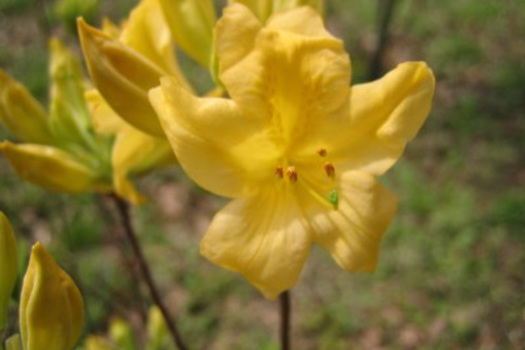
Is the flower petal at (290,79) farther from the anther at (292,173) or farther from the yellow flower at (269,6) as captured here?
the yellow flower at (269,6)

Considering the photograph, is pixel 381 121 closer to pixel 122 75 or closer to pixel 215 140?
pixel 215 140

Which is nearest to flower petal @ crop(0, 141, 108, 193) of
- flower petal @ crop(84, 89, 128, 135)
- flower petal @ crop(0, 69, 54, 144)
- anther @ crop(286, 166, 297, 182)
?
flower petal @ crop(0, 69, 54, 144)

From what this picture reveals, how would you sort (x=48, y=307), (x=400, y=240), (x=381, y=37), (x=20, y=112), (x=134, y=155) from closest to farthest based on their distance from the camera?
(x=48, y=307) → (x=134, y=155) → (x=20, y=112) → (x=400, y=240) → (x=381, y=37)

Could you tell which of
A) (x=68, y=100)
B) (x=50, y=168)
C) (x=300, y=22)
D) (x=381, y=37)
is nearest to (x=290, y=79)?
(x=300, y=22)

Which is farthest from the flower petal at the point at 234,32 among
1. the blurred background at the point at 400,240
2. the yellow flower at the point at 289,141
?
the blurred background at the point at 400,240

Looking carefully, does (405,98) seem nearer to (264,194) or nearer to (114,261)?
(264,194)

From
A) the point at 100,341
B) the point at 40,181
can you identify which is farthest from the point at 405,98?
the point at 100,341

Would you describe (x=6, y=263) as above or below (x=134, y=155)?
above
